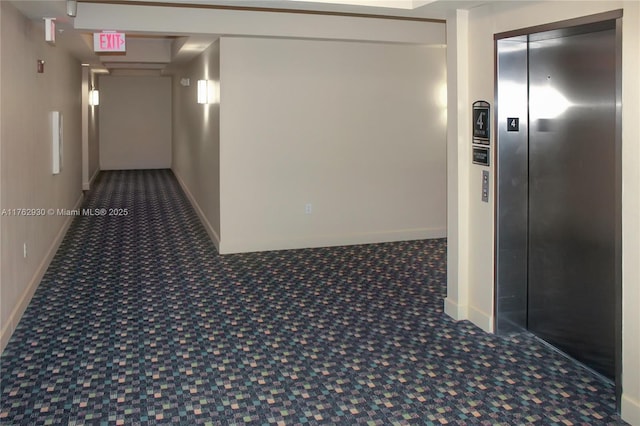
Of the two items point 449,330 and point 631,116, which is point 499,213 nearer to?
point 449,330

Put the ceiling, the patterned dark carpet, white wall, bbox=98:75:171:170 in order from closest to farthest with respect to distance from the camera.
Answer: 1. the patterned dark carpet
2. the ceiling
3. white wall, bbox=98:75:171:170

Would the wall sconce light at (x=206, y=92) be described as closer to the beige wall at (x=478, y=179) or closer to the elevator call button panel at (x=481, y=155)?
the beige wall at (x=478, y=179)

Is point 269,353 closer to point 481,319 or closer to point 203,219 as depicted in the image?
point 481,319

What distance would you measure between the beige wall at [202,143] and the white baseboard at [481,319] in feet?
13.0

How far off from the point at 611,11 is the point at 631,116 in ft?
2.20

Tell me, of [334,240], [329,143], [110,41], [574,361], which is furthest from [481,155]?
[110,41]

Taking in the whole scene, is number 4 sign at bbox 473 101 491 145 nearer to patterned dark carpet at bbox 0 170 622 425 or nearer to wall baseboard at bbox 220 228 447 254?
patterned dark carpet at bbox 0 170 622 425

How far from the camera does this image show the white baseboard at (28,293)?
4.80m

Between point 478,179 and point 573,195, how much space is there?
2.76ft

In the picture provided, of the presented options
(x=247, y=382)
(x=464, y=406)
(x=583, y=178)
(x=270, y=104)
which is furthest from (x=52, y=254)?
(x=583, y=178)

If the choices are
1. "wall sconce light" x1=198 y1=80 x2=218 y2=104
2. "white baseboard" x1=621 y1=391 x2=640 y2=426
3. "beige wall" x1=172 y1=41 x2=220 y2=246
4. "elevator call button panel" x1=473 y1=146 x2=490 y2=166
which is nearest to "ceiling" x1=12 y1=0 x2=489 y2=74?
"beige wall" x1=172 y1=41 x2=220 y2=246

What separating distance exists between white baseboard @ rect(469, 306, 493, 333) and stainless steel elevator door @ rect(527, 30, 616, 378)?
33 centimetres

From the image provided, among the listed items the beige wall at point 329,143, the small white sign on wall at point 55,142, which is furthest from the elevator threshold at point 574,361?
the small white sign on wall at point 55,142

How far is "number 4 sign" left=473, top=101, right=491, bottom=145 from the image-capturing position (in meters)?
4.94
